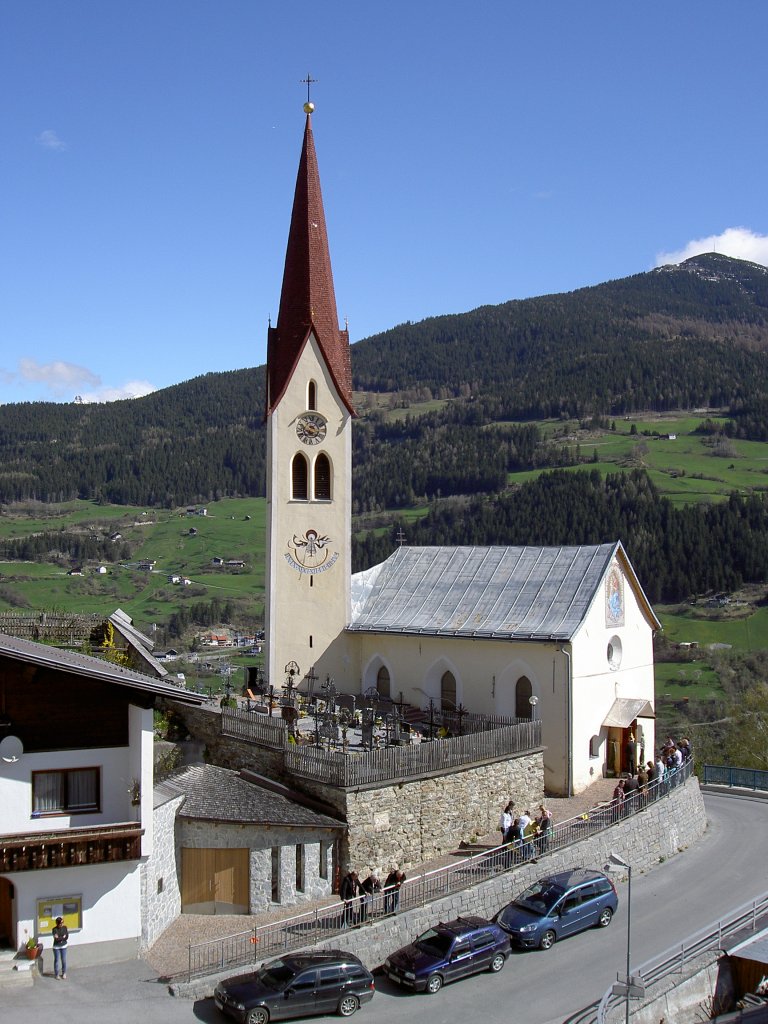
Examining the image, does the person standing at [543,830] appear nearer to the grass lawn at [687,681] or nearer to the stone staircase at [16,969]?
the stone staircase at [16,969]

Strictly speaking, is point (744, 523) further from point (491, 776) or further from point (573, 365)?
point (491, 776)

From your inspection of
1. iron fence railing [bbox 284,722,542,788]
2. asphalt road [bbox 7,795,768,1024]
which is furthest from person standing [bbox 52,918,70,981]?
iron fence railing [bbox 284,722,542,788]

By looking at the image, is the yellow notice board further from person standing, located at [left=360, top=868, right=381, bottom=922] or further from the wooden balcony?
person standing, located at [left=360, top=868, right=381, bottom=922]

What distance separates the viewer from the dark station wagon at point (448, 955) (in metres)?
19.7

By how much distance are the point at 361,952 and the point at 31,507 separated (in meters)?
124

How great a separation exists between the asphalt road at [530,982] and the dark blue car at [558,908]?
0.30 meters

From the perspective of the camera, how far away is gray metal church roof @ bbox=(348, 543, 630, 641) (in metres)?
31.4

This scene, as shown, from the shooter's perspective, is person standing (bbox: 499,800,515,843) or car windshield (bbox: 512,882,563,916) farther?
person standing (bbox: 499,800,515,843)

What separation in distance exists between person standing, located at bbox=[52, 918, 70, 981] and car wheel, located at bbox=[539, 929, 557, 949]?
9.88 metres

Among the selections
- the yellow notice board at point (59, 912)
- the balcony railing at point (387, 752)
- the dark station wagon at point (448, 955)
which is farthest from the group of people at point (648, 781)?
the yellow notice board at point (59, 912)

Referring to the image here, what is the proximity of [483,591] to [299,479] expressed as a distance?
7.69 meters

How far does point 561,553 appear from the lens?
33.9 m

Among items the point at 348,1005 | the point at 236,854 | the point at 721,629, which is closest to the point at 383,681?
the point at 236,854

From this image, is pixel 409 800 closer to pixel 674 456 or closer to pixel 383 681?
pixel 383 681
